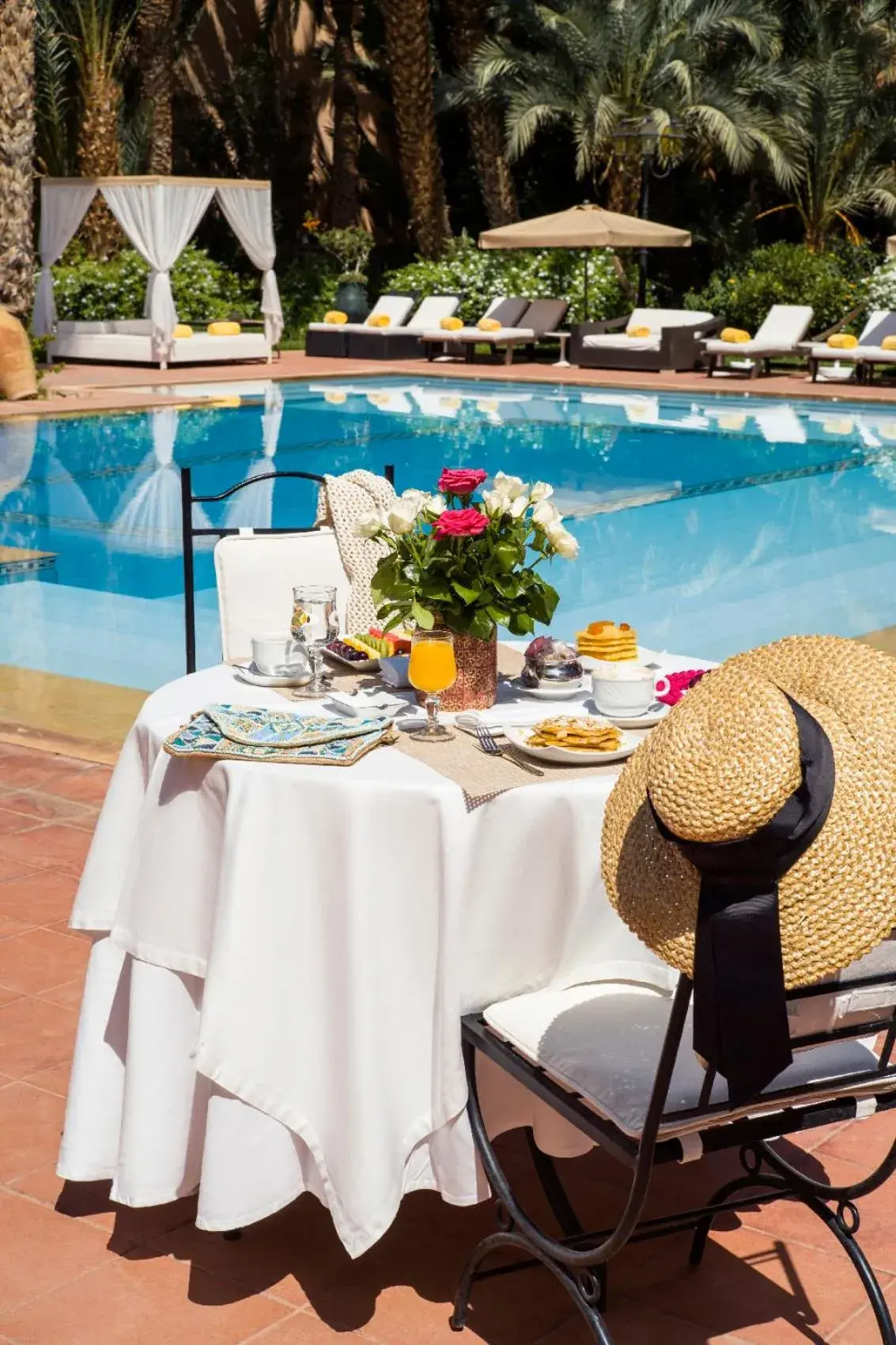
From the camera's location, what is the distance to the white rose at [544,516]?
3.25 m

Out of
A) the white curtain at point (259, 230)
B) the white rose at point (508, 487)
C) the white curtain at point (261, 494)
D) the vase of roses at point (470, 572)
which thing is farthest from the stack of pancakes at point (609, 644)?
the white curtain at point (259, 230)

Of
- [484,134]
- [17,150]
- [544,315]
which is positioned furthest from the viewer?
[484,134]

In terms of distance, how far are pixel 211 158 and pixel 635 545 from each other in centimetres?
2148

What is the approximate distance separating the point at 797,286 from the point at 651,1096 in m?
22.5

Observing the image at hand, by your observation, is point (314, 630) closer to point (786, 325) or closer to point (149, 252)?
point (786, 325)

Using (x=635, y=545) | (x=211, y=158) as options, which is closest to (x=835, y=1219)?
(x=635, y=545)

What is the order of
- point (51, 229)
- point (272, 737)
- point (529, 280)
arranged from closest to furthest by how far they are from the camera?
point (272, 737)
point (51, 229)
point (529, 280)

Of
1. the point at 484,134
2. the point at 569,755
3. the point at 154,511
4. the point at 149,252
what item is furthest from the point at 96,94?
the point at 569,755

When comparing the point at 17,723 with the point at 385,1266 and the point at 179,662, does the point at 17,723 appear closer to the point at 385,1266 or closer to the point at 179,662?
the point at 179,662

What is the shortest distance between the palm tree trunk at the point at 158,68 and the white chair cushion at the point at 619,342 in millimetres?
8180

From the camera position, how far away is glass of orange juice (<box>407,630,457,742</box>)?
306 centimetres

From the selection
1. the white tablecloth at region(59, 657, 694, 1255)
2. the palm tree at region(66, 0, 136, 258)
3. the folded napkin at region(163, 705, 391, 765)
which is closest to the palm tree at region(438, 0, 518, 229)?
the palm tree at region(66, 0, 136, 258)

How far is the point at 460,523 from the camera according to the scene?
10.3 ft

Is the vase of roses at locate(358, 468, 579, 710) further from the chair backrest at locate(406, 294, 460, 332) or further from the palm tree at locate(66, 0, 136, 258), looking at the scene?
the palm tree at locate(66, 0, 136, 258)
